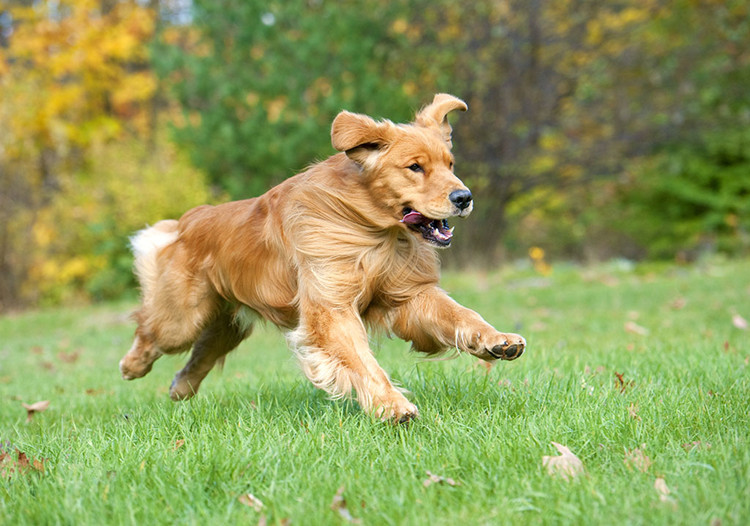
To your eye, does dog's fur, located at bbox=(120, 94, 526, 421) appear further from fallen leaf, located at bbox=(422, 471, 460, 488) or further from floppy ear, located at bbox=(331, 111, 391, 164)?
fallen leaf, located at bbox=(422, 471, 460, 488)

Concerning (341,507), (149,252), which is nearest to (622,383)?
(341,507)

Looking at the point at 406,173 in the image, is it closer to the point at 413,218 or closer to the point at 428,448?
the point at 413,218

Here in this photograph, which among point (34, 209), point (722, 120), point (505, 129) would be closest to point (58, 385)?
point (34, 209)

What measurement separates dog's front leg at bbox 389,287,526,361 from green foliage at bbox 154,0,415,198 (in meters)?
10.3

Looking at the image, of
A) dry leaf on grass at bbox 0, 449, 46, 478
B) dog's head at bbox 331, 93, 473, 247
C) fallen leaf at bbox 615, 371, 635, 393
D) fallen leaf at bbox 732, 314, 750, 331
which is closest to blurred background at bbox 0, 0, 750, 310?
fallen leaf at bbox 732, 314, 750, 331

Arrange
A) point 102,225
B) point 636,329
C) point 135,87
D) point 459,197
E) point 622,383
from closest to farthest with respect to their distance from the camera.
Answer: point 459,197
point 622,383
point 636,329
point 102,225
point 135,87

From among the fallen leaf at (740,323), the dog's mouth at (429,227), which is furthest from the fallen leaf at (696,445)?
the fallen leaf at (740,323)

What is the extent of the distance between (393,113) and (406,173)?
1069 cm

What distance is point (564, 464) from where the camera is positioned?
2668mm

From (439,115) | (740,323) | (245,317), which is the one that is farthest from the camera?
(740,323)

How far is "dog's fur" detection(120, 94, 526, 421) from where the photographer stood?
11.9 feet

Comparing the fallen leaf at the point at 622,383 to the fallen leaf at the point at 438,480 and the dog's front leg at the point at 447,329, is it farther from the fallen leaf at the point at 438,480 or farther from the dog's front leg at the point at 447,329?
the fallen leaf at the point at 438,480

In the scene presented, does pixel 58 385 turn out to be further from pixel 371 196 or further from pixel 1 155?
pixel 1 155

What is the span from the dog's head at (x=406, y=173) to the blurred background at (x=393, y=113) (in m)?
10.3
